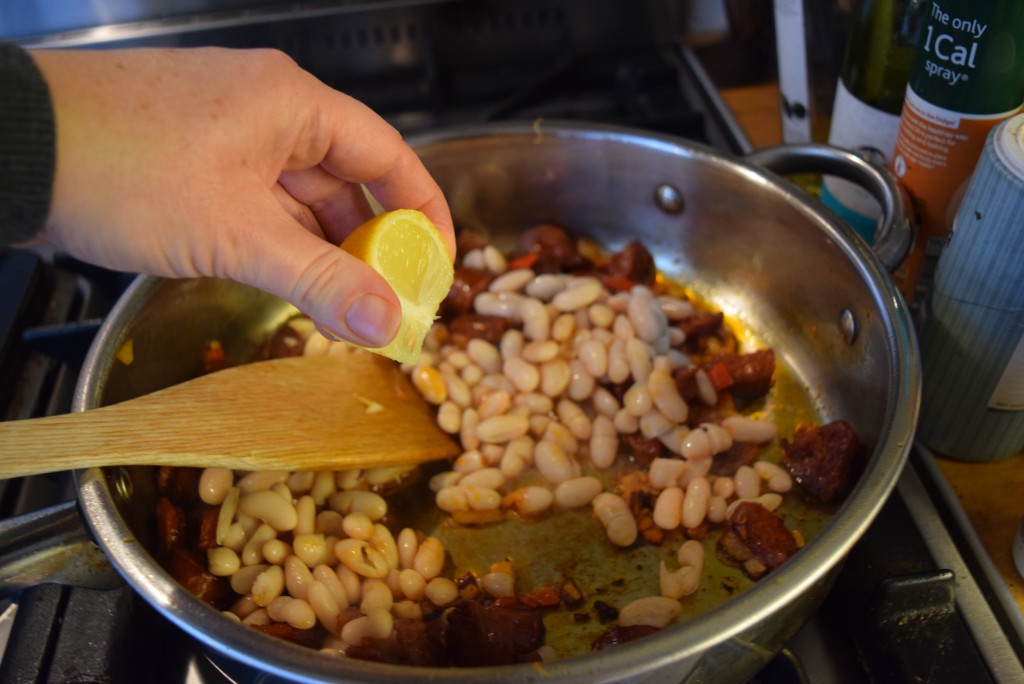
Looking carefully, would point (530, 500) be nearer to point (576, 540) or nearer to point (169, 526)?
point (576, 540)

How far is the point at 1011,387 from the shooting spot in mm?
782

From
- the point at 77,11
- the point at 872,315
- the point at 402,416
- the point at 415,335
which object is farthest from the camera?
the point at 77,11

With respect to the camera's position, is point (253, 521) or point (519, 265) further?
→ point (519, 265)

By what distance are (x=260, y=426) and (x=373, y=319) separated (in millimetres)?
296

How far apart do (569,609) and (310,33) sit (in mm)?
955

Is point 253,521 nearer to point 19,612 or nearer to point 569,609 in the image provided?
point 19,612

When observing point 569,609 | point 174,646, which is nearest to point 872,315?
point 569,609

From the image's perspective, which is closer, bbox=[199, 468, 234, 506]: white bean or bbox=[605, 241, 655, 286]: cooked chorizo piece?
bbox=[199, 468, 234, 506]: white bean

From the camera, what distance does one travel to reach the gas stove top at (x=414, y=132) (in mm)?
750

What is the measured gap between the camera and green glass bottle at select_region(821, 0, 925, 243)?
92 centimetres

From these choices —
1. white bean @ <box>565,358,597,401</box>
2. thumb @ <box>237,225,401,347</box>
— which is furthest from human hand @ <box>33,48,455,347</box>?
white bean @ <box>565,358,597,401</box>

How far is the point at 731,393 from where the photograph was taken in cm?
99

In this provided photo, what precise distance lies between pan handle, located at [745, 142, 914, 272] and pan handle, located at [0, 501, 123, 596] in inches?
30.0

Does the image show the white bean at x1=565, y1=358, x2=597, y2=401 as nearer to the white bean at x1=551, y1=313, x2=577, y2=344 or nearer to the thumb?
the white bean at x1=551, y1=313, x2=577, y2=344
